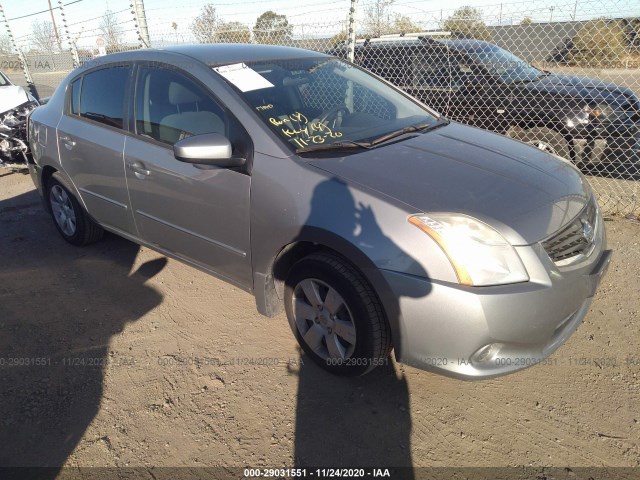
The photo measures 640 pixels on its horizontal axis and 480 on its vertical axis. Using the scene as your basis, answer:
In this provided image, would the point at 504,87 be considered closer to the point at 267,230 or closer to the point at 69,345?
the point at 267,230

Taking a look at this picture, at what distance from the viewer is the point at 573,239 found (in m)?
2.24

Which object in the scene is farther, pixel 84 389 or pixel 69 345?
pixel 69 345

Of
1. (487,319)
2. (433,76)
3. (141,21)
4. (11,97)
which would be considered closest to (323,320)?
(487,319)

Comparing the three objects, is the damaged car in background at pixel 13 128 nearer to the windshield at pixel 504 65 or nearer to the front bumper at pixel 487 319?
the windshield at pixel 504 65

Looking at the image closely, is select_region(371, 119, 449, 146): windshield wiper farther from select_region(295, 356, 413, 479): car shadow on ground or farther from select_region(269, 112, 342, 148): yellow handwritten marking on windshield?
select_region(295, 356, 413, 479): car shadow on ground

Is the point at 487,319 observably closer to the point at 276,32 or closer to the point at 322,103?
the point at 322,103

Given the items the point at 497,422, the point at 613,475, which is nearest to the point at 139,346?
the point at 497,422

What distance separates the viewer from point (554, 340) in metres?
2.23

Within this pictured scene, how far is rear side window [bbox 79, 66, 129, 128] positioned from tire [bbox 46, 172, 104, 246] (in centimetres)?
74

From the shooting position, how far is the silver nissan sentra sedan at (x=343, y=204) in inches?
79.7

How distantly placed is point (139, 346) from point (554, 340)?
2376 mm

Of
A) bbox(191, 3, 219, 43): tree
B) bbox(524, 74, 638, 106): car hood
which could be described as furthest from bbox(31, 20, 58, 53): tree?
bbox(524, 74, 638, 106): car hood

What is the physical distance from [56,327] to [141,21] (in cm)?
532

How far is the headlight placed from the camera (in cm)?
198
